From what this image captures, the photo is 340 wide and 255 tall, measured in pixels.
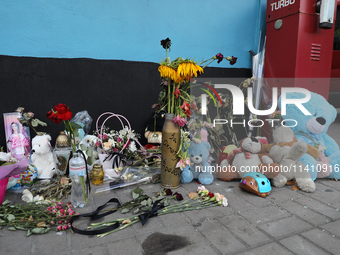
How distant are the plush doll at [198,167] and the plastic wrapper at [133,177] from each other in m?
0.30

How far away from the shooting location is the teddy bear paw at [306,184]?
2290 mm

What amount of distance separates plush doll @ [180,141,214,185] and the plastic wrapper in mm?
304

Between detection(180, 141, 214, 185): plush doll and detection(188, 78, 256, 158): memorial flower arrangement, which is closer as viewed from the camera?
detection(180, 141, 214, 185): plush doll

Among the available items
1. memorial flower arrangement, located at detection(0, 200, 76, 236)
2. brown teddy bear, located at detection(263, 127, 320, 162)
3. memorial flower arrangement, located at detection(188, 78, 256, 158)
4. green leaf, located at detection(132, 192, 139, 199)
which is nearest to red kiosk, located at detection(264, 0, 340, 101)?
memorial flower arrangement, located at detection(188, 78, 256, 158)

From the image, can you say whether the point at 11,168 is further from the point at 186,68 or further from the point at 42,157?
the point at 186,68

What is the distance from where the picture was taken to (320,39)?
3.36 metres

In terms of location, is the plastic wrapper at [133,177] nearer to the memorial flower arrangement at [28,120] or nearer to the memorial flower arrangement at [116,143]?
the memorial flower arrangement at [116,143]

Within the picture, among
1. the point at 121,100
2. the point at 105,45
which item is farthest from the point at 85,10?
the point at 121,100

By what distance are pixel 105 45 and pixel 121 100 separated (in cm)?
76

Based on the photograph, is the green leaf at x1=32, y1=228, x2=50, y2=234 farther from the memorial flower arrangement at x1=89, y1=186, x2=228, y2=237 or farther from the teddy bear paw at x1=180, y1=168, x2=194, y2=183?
the teddy bear paw at x1=180, y1=168, x2=194, y2=183

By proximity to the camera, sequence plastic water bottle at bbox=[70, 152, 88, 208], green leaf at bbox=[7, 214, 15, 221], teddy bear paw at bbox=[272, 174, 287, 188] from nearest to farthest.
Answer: green leaf at bbox=[7, 214, 15, 221] < plastic water bottle at bbox=[70, 152, 88, 208] < teddy bear paw at bbox=[272, 174, 287, 188]

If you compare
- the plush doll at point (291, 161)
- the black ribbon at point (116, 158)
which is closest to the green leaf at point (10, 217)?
the black ribbon at point (116, 158)

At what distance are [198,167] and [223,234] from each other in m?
0.95

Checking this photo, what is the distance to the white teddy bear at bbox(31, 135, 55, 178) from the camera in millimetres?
2625
